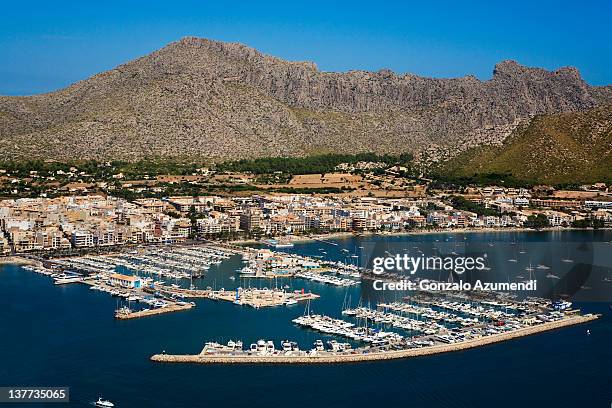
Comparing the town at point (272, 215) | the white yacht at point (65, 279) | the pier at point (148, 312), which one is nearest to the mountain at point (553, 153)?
the town at point (272, 215)

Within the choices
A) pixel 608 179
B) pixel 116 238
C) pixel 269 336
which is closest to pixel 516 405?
pixel 269 336

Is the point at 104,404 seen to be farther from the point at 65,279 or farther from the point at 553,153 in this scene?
the point at 553,153

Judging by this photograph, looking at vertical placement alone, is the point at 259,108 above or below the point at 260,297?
above

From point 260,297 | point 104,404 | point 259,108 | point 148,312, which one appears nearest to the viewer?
point 104,404

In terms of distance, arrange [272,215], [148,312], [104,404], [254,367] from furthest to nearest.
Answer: [272,215]
[148,312]
[254,367]
[104,404]

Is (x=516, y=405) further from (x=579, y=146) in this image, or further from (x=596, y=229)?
(x=579, y=146)

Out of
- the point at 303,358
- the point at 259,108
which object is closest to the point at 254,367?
the point at 303,358

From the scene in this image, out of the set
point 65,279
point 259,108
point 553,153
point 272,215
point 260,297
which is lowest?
point 260,297

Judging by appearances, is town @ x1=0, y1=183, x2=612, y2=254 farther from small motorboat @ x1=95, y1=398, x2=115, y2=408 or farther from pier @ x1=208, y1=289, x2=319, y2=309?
small motorboat @ x1=95, y1=398, x2=115, y2=408
